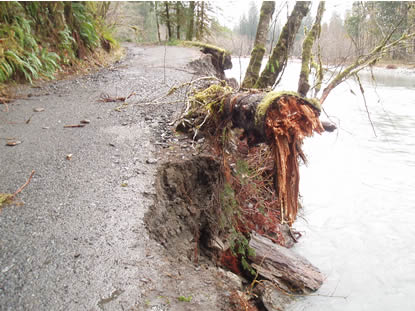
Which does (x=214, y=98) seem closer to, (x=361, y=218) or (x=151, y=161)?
(x=151, y=161)

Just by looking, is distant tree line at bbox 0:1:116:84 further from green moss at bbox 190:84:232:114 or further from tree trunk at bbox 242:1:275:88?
tree trunk at bbox 242:1:275:88

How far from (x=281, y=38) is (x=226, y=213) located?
14.0ft

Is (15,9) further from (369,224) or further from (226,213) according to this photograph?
(369,224)

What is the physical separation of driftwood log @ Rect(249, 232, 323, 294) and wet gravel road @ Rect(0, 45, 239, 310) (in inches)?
23.2

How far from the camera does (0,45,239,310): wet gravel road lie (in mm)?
1637

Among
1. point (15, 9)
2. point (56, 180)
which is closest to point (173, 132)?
point (56, 180)

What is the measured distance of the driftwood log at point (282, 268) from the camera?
279cm

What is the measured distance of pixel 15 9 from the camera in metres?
5.60

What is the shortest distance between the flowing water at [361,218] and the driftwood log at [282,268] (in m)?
0.14

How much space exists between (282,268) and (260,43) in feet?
16.0

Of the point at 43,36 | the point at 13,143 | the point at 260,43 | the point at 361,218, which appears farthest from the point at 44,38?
the point at 361,218

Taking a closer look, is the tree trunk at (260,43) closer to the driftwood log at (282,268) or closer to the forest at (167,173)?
the forest at (167,173)

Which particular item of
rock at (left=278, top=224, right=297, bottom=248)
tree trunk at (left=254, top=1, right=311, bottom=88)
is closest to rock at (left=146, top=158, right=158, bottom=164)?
rock at (left=278, top=224, right=297, bottom=248)

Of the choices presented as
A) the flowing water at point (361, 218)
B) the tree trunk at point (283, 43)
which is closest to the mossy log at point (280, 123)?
the flowing water at point (361, 218)
